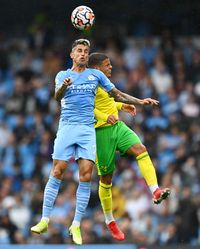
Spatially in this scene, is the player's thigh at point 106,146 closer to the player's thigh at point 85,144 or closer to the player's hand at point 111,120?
the player's hand at point 111,120

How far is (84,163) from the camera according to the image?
13.9 meters

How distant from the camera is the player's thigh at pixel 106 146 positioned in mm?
14609

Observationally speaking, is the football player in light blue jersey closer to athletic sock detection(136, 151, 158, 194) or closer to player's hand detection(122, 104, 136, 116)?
player's hand detection(122, 104, 136, 116)

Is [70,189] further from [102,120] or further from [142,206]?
[102,120]

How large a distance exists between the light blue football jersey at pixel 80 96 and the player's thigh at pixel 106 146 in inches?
22.2

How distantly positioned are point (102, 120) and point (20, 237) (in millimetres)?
5996

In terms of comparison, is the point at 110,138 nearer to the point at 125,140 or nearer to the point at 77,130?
the point at 125,140

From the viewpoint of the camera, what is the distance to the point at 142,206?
2014cm

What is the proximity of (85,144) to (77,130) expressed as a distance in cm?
21

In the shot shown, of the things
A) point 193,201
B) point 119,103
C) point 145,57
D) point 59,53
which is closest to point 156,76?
point 145,57

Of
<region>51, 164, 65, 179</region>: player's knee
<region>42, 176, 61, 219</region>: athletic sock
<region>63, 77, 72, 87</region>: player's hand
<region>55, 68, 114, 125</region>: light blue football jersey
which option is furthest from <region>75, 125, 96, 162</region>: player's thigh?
<region>63, 77, 72, 87</region>: player's hand

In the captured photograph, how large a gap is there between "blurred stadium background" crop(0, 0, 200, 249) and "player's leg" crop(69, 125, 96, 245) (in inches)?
111

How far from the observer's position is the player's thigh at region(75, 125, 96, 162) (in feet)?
45.8

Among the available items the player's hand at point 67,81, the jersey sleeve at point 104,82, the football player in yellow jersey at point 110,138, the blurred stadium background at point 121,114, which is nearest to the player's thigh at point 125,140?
the football player in yellow jersey at point 110,138
